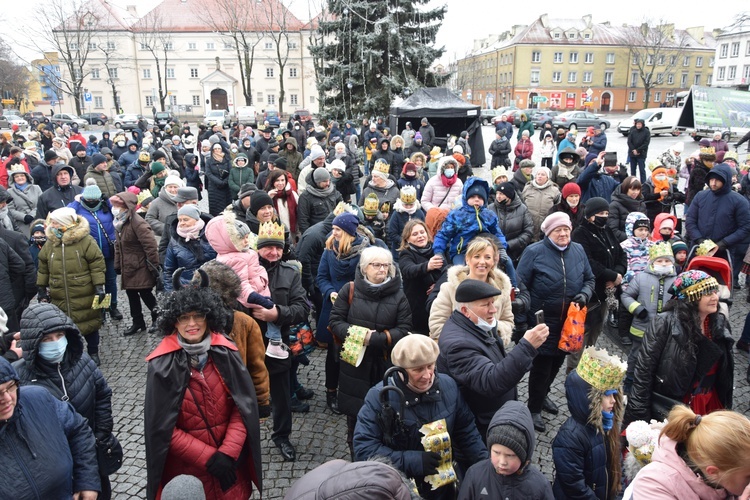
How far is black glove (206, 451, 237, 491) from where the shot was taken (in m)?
2.88

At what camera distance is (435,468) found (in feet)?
8.76

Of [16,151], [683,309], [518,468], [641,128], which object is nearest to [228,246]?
[518,468]

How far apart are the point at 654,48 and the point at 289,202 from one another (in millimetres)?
66400

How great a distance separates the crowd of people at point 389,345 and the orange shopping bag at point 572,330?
0.03 meters

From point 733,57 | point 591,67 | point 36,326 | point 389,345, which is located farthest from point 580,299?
point 591,67

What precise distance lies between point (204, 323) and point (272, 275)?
51.9 inches

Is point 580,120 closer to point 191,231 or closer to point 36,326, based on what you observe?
point 191,231

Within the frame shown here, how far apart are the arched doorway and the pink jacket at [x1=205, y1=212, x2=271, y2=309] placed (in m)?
63.5

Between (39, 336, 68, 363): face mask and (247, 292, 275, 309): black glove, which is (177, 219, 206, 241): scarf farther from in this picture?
(39, 336, 68, 363): face mask

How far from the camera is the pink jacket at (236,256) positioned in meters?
4.02

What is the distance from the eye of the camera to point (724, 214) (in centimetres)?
631

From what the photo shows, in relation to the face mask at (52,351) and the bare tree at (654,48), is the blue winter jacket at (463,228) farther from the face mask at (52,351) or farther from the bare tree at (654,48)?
the bare tree at (654,48)

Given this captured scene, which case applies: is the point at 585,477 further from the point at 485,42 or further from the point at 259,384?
the point at 485,42

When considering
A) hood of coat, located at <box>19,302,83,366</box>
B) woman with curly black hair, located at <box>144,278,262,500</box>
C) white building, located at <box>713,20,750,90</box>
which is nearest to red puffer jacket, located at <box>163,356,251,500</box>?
woman with curly black hair, located at <box>144,278,262,500</box>
